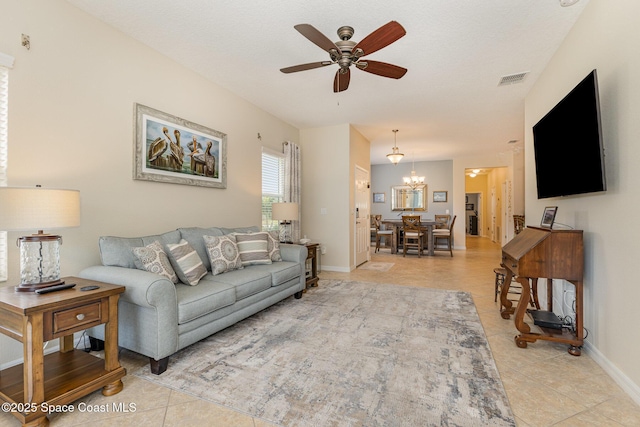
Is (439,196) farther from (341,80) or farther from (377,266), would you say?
(341,80)

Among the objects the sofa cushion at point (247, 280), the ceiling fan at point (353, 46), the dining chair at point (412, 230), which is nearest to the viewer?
the ceiling fan at point (353, 46)

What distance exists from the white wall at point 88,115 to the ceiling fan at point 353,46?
4.92 feet

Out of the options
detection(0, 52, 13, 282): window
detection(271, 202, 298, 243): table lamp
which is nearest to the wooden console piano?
detection(271, 202, 298, 243): table lamp

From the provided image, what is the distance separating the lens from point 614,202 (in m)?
1.99

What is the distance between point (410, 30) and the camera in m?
2.70

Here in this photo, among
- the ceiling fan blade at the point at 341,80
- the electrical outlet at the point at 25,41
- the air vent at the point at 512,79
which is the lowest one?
the electrical outlet at the point at 25,41

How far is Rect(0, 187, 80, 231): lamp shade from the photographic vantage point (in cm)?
163

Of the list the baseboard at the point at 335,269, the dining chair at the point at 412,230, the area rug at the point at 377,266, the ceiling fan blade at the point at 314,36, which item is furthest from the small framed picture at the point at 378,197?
the ceiling fan blade at the point at 314,36

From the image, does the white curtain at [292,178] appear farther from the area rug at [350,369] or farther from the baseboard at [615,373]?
the baseboard at [615,373]

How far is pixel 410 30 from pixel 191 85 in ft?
8.10

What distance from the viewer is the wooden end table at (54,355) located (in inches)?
58.4

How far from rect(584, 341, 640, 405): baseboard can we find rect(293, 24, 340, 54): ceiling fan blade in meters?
2.97

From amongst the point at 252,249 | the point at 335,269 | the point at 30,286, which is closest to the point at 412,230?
the point at 335,269

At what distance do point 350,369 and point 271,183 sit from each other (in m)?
3.51
